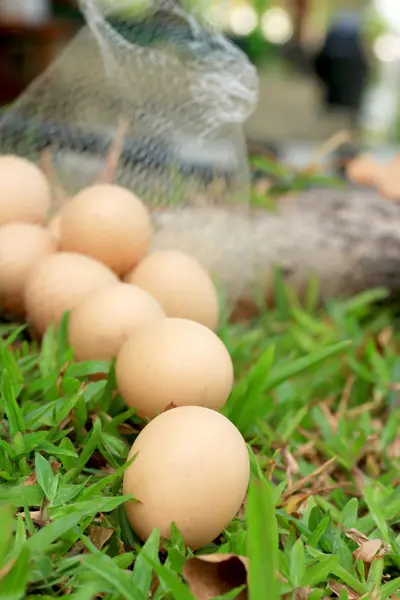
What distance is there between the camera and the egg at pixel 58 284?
2.49ft

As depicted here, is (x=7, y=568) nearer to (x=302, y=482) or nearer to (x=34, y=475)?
(x=34, y=475)

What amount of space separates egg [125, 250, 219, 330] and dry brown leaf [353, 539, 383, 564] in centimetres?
33

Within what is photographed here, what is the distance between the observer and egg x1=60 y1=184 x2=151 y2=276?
0.82 m

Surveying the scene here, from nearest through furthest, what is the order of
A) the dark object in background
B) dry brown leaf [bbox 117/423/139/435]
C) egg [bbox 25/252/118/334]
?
dry brown leaf [bbox 117/423/139/435] → egg [bbox 25/252/118/334] → the dark object in background

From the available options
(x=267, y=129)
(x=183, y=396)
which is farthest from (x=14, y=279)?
(x=267, y=129)

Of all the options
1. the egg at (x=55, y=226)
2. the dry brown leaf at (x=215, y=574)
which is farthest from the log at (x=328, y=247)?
the dry brown leaf at (x=215, y=574)

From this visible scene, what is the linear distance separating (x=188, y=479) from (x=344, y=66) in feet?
16.8

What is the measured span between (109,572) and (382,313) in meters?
0.87

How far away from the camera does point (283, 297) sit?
1.20 metres

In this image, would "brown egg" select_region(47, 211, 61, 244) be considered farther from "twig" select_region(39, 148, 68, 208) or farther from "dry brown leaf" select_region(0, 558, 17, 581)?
"dry brown leaf" select_region(0, 558, 17, 581)

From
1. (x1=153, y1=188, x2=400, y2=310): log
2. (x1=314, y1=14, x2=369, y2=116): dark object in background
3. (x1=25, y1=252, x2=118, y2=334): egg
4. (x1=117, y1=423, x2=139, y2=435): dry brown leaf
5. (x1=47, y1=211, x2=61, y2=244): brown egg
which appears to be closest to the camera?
(x1=117, y1=423, x2=139, y2=435): dry brown leaf

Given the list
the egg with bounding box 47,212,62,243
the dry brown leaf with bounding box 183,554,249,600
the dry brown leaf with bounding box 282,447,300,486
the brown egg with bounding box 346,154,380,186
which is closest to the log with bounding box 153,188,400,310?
the brown egg with bounding box 346,154,380,186

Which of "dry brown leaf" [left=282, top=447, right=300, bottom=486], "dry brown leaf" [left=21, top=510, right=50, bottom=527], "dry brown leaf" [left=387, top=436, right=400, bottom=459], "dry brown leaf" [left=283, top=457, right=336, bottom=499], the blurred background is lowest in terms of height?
the blurred background

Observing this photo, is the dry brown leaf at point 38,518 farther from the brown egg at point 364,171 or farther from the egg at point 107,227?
the brown egg at point 364,171
